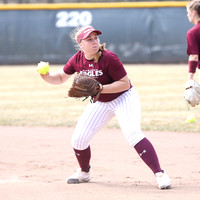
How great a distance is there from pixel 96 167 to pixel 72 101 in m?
5.80

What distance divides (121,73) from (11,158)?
2.19 meters

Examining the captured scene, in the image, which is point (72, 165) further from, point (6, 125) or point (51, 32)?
point (51, 32)

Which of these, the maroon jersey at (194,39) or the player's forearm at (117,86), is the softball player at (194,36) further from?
the player's forearm at (117,86)

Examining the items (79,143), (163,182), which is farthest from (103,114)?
(163,182)

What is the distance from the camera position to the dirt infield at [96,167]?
4145mm

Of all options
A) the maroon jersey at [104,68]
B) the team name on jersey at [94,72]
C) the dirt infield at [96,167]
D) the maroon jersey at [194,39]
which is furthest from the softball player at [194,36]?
the team name on jersey at [94,72]

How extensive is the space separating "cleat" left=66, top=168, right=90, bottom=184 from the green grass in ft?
10.1

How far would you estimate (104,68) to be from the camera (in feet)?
14.1

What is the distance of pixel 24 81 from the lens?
14.4 meters

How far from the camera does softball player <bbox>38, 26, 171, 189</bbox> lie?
4.25 metres

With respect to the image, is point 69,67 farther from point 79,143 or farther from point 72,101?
point 72,101

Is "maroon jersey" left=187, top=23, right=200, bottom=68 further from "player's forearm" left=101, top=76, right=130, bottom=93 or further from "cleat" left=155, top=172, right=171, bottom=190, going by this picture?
"cleat" left=155, top=172, right=171, bottom=190

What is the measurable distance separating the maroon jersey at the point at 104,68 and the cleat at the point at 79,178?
0.74 meters

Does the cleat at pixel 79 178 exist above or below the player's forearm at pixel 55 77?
below
